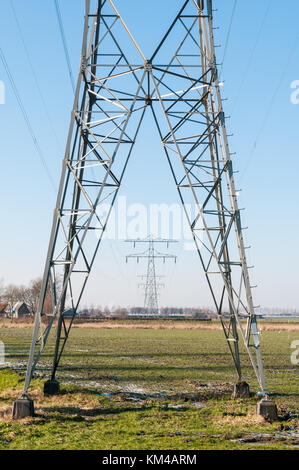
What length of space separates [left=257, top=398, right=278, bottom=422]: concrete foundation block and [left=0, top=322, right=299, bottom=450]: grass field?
0.84 feet

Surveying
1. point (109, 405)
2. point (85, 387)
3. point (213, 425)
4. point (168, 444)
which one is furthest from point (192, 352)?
point (168, 444)

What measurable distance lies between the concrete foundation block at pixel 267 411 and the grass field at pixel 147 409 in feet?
0.84

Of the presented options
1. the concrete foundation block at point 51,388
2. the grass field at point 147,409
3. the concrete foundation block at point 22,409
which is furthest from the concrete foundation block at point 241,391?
the concrete foundation block at point 22,409

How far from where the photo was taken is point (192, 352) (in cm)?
3316

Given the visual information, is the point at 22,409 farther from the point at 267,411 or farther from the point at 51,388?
the point at 267,411

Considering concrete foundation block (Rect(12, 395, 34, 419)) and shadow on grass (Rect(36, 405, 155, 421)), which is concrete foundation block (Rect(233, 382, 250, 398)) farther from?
concrete foundation block (Rect(12, 395, 34, 419))

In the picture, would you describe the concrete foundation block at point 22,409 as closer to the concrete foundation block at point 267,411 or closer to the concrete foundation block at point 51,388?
the concrete foundation block at point 51,388

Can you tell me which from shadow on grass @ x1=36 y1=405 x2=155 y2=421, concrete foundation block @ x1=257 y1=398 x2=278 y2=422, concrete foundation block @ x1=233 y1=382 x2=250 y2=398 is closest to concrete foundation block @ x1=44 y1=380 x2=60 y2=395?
shadow on grass @ x1=36 y1=405 x2=155 y2=421

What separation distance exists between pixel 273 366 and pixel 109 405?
14092 millimetres

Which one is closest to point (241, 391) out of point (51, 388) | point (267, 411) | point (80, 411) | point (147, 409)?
point (267, 411)

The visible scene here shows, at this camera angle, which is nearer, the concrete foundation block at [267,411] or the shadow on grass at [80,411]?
the concrete foundation block at [267,411]

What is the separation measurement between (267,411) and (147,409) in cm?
335

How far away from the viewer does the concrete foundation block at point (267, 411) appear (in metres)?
12.1

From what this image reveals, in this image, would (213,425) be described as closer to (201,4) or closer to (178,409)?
(178,409)
